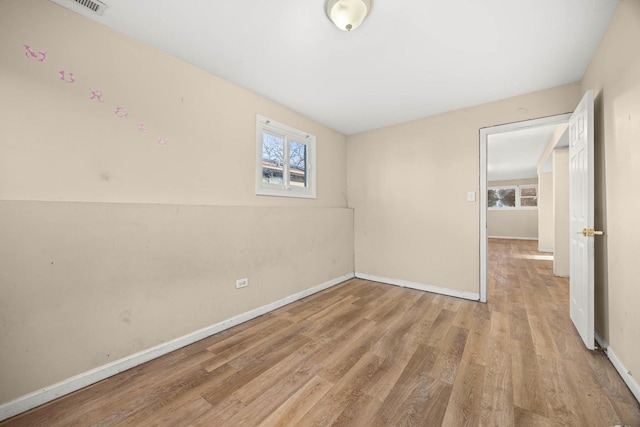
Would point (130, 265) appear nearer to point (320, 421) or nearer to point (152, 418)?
point (152, 418)

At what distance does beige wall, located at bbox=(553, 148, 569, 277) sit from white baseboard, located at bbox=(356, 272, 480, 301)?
2.39 m

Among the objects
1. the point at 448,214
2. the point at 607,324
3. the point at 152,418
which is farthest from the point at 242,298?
the point at 607,324

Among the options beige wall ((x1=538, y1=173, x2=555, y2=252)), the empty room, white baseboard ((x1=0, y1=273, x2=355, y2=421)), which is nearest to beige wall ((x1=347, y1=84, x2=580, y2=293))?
the empty room

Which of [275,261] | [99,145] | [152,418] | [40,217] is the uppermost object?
[99,145]

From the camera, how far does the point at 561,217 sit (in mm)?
4156

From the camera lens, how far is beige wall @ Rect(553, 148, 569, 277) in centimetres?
412

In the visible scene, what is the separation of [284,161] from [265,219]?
2.77 feet

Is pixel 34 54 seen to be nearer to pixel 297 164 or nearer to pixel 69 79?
pixel 69 79

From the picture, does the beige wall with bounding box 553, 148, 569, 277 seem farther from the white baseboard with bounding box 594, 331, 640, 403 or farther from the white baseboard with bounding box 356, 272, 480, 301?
the white baseboard with bounding box 594, 331, 640, 403

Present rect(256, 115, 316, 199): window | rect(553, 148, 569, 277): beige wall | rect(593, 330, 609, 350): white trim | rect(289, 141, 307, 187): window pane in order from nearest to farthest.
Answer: rect(593, 330, 609, 350): white trim
rect(256, 115, 316, 199): window
rect(289, 141, 307, 187): window pane
rect(553, 148, 569, 277): beige wall

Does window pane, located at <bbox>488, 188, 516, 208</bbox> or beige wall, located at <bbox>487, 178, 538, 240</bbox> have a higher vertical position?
window pane, located at <bbox>488, 188, 516, 208</bbox>

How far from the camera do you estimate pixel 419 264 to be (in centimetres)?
358

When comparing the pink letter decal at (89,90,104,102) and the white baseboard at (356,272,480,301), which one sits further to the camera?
the white baseboard at (356,272,480,301)

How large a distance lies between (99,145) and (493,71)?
135 inches
